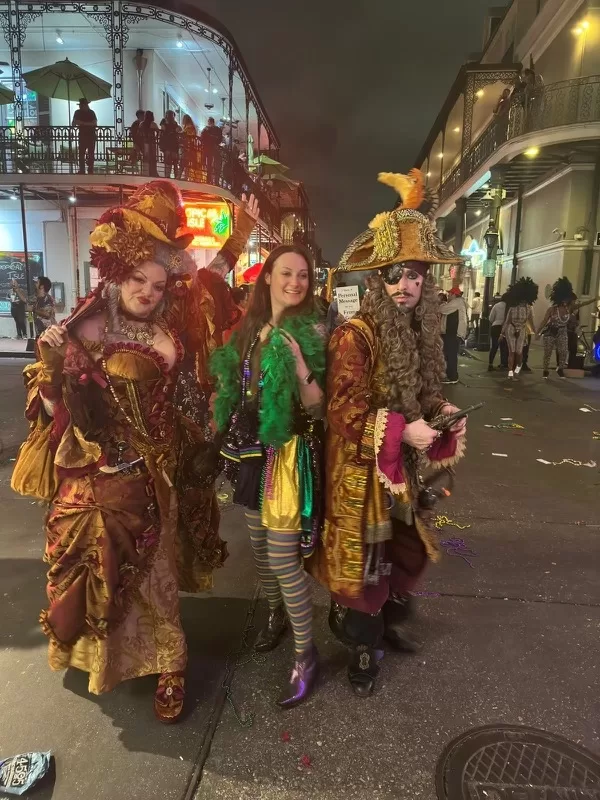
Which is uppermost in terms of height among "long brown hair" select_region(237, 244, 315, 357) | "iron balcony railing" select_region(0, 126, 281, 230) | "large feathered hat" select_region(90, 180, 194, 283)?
"iron balcony railing" select_region(0, 126, 281, 230)

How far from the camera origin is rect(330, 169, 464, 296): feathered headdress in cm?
229

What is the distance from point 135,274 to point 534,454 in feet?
18.5

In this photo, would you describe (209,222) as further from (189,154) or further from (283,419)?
(283,419)

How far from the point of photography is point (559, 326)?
12.6 meters

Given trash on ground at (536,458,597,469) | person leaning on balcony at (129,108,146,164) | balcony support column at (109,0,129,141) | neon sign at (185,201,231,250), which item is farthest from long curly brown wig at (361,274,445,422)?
balcony support column at (109,0,129,141)

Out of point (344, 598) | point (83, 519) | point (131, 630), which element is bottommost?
point (131, 630)

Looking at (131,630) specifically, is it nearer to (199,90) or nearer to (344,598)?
(344,598)

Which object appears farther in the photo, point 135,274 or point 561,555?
point 561,555

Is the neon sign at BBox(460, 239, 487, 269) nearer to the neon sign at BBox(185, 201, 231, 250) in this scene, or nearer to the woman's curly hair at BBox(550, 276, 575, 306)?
the woman's curly hair at BBox(550, 276, 575, 306)

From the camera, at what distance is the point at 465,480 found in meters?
5.59

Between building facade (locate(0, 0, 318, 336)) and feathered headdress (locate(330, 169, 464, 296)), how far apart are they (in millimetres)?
11359

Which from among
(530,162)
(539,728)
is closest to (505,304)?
(530,162)

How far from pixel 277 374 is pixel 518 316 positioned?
10.9 m

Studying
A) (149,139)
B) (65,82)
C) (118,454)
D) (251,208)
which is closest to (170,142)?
(149,139)
